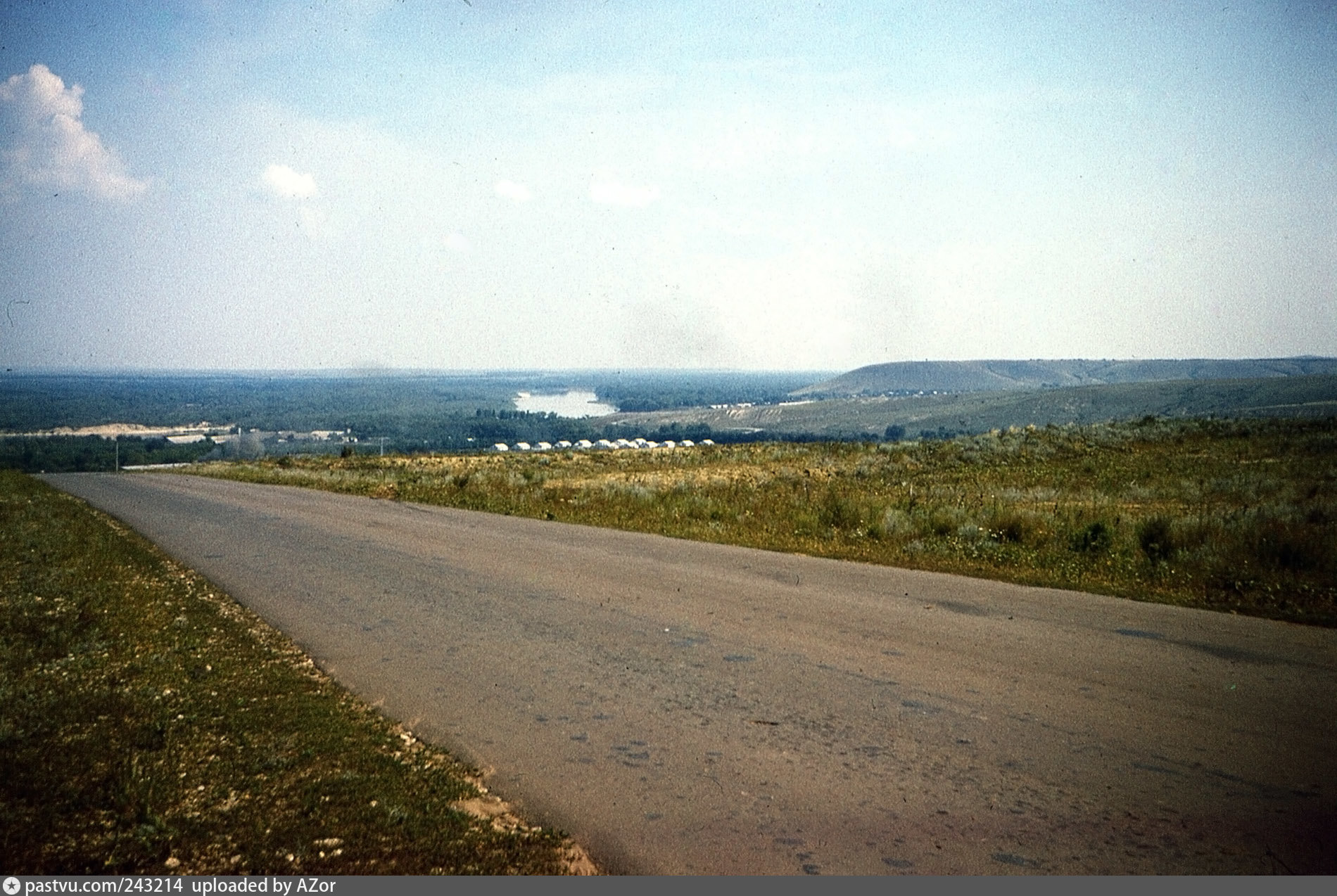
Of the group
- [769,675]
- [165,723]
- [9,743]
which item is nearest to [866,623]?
[769,675]

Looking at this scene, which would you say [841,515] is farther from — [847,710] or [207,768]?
[207,768]

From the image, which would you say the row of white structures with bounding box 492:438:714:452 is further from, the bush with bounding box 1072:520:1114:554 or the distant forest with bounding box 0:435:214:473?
the bush with bounding box 1072:520:1114:554

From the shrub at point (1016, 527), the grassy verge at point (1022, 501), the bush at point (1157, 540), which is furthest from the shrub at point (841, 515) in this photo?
the bush at point (1157, 540)

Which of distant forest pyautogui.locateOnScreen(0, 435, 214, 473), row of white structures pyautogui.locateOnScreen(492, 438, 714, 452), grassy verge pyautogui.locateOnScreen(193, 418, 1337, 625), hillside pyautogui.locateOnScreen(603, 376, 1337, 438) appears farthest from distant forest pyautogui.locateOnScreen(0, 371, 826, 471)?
grassy verge pyautogui.locateOnScreen(193, 418, 1337, 625)

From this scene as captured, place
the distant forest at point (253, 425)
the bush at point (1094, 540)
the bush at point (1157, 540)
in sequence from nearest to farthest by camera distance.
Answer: the bush at point (1157, 540)
the bush at point (1094, 540)
the distant forest at point (253, 425)

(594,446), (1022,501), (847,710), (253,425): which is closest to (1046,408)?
(594,446)

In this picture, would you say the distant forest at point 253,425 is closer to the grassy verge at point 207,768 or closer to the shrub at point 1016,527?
the shrub at point 1016,527

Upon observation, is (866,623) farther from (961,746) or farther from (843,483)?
(843,483)
